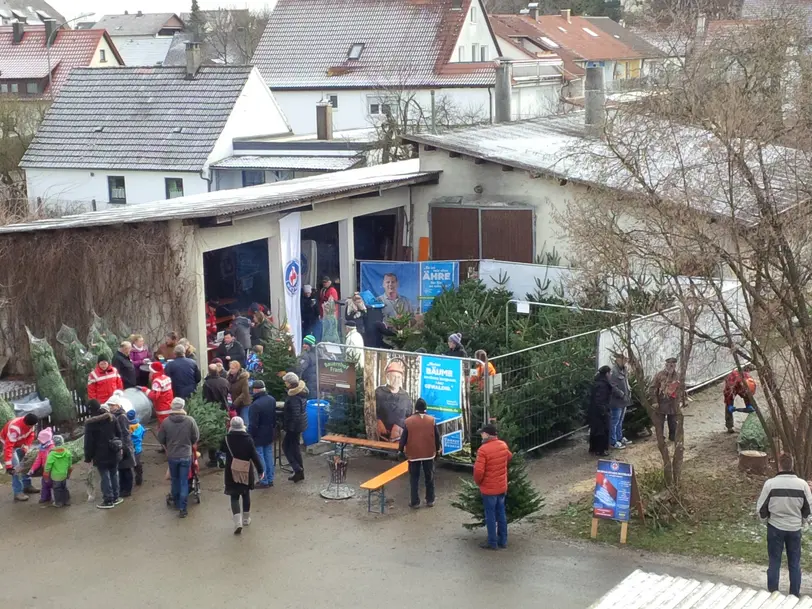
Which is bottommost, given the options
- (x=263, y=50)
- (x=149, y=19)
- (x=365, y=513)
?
(x=365, y=513)

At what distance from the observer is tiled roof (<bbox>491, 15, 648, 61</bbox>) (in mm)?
68875

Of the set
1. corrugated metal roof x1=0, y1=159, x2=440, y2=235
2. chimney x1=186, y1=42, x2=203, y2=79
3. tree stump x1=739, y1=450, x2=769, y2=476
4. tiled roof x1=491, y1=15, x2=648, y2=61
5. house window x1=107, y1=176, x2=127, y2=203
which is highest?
tiled roof x1=491, y1=15, x2=648, y2=61

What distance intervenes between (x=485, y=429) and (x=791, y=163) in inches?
176

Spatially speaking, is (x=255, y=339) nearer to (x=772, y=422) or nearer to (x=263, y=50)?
(x=772, y=422)

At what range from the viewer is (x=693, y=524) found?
40.2 ft

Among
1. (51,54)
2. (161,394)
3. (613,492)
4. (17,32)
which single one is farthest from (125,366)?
(17,32)

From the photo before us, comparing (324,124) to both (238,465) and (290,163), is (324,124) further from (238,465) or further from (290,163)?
(238,465)

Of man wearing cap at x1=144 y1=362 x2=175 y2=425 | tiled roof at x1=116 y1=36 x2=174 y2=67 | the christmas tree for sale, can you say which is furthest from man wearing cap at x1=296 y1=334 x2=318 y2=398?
tiled roof at x1=116 y1=36 x2=174 y2=67

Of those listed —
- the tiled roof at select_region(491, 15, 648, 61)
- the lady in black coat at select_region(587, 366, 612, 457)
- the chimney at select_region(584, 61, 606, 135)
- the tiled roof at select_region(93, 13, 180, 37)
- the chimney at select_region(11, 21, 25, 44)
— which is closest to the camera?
the lady in black coat at select_region(587, 366, 612, 457)

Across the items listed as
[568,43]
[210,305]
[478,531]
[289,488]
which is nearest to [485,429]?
[478,531]

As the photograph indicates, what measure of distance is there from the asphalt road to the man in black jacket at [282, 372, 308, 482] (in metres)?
0.52

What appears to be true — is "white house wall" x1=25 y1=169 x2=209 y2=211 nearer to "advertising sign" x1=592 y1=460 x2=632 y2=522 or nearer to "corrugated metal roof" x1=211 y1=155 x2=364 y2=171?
"corrugated metal roof" x1=211 y1=155 x2=364 y2=171

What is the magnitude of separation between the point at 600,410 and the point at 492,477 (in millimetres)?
3694

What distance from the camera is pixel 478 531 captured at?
12.3 meters
